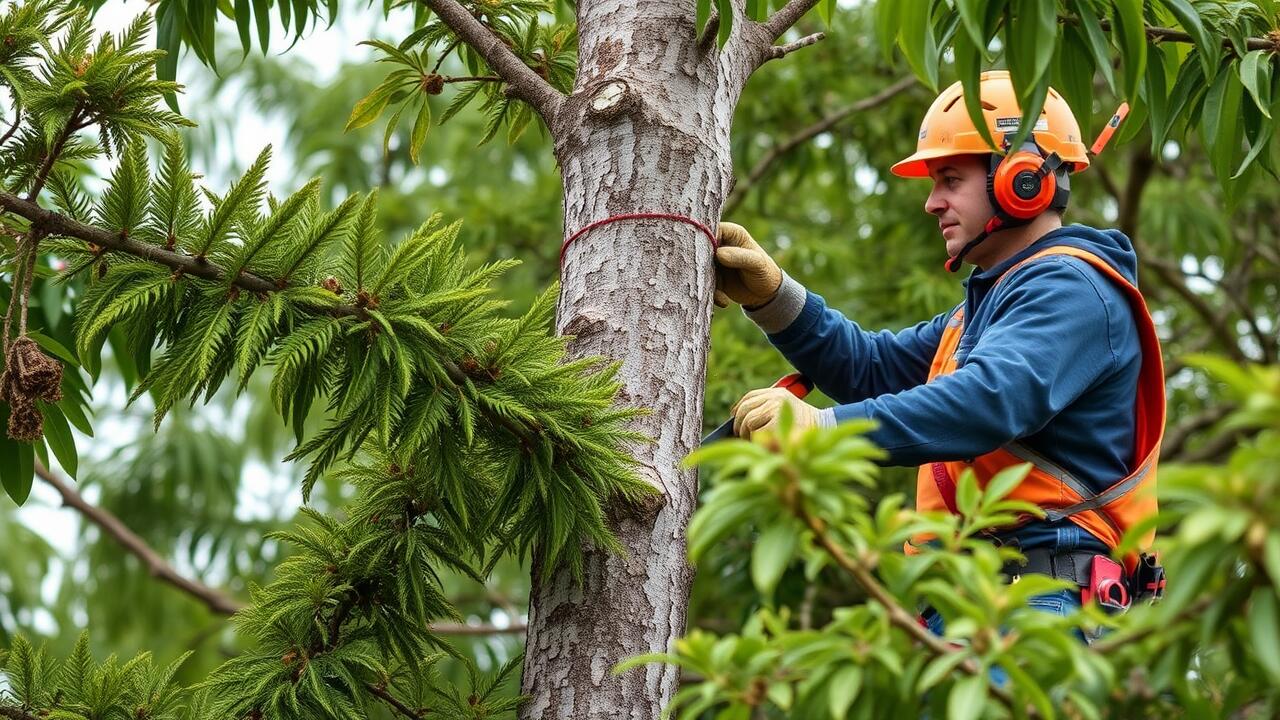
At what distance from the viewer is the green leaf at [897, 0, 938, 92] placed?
241cm

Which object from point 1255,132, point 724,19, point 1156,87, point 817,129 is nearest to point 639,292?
point 724,19

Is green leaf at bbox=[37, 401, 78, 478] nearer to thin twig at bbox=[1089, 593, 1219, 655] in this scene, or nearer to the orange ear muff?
the orange ear muff

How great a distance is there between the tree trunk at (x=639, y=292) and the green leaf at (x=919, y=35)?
0.73 metres

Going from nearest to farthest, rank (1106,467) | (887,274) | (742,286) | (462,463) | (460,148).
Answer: (462,463) → (1106,467) → (742,286) → (887,274) → (460,148)

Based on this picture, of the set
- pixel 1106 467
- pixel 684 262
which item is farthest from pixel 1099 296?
pixel 684 262

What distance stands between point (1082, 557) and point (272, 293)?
5.42ft

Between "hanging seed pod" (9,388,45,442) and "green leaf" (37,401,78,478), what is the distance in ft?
2.32

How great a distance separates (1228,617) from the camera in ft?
5.49

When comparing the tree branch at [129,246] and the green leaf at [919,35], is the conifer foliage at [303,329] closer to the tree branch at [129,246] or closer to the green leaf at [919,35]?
the tree branch at [129,246]

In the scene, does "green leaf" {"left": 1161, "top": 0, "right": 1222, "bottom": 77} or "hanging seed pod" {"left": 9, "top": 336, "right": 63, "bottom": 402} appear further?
"green leaf" {"left": 1161, "top": 0, "right": 1222, "bottom": 77}

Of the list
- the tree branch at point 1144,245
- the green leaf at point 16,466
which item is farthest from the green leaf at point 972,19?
the tree branch at point 1144,245

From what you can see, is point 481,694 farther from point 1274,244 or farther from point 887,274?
point 1274,244

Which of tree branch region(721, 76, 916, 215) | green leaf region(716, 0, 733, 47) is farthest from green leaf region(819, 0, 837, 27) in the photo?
tree branch region(721, 76, 916, 215)

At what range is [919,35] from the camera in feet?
7.95
